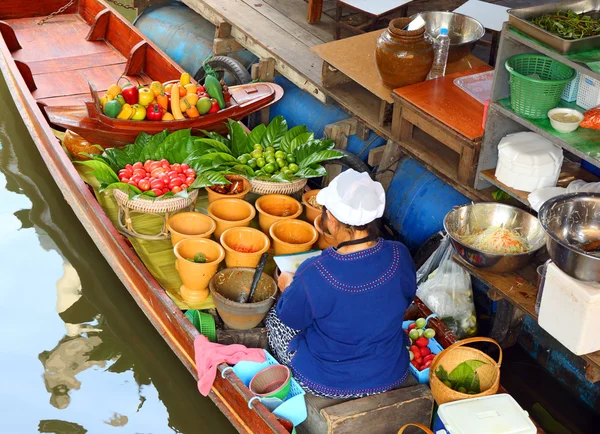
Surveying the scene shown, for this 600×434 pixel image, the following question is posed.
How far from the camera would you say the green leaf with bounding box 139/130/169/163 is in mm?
5461

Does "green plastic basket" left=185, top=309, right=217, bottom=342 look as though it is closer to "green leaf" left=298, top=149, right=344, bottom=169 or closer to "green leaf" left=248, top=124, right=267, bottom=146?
"green leaf" left=298, top=149, right=344, bottom=169

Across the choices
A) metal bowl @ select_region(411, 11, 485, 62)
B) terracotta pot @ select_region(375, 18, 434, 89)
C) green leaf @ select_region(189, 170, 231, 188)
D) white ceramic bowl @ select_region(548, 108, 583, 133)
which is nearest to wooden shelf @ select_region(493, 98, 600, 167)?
white ceramic bowl @ select_region(548, 108, 583, 133)

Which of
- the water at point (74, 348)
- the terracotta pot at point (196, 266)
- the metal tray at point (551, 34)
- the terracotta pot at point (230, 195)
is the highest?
the metal tray at point (551, 34)

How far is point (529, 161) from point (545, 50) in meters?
0.59

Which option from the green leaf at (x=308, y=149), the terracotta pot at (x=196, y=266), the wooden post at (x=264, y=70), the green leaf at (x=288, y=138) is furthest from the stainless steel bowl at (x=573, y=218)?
the wooden post at (x=264, y=70)

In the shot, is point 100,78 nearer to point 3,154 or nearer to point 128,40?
point 128,40

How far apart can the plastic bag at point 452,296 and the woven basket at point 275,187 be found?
1074 mm

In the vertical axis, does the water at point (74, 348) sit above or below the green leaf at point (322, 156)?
below

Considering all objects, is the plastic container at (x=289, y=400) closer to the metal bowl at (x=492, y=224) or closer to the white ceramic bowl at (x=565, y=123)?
the metal bowl at (x=492, y=224)

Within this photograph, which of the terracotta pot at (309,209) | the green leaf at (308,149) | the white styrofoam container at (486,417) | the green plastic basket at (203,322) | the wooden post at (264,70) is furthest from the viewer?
the wooden post at (264,70)

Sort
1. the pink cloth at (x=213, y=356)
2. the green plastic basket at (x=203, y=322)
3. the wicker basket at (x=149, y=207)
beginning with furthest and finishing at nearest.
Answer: the wicker basket at (x=149, y=207) → the green plastic basket at (x=203, y=322) → the pink cloth at (x=213, y=356)

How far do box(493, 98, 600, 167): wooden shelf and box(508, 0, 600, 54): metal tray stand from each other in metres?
0.41

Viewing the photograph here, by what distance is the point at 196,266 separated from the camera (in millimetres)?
4625

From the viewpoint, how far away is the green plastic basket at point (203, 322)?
4.63m
